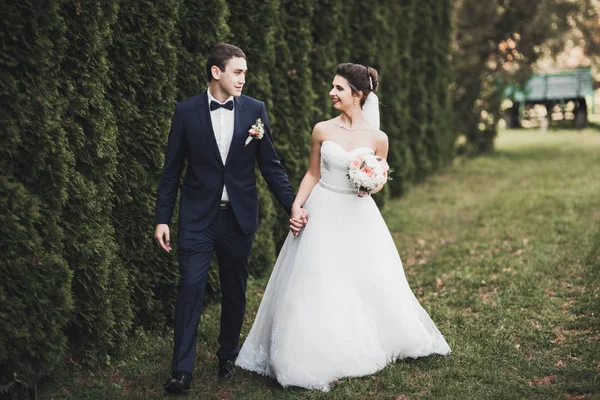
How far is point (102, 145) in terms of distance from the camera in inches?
196

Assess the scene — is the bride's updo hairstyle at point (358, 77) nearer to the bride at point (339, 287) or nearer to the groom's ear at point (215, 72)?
the bride at point (339, 287)

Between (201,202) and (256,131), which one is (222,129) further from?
(201,202)

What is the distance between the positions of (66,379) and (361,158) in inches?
94.7

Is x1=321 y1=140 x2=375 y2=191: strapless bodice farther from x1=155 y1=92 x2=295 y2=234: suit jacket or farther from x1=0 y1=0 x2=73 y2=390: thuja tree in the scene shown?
x1=0 y1=0 x2=73 y2=390: thuja tree

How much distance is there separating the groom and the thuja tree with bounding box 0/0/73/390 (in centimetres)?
66

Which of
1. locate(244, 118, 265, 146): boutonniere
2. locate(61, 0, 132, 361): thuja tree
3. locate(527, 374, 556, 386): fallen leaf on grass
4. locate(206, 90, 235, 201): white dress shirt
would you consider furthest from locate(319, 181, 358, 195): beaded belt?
locate(527, 374, 556, 386): fallen leaf on grass

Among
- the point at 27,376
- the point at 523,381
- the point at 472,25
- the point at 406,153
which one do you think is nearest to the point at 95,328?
the point at 27,376

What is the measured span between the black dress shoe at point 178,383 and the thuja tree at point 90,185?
0.73 meters

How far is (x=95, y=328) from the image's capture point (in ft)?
16.5

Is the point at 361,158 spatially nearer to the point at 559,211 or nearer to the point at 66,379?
the point at 66,379

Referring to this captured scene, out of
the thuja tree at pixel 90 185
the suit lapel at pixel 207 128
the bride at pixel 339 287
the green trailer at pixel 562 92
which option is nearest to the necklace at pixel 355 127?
the bride at pixel 339 287

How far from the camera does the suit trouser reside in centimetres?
458

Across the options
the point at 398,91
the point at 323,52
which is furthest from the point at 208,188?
the point at 398,91

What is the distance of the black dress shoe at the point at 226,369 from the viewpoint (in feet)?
16.1
